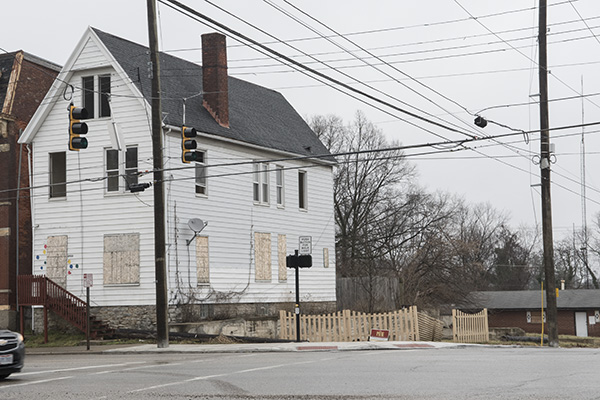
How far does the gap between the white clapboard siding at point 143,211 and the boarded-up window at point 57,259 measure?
0.23m

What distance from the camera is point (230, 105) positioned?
123 feet

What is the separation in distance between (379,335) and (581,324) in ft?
115

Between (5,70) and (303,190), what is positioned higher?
(5,70)

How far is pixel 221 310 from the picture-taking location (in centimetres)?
3306

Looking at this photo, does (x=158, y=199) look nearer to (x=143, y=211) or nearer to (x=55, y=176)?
(x=143, y=211)

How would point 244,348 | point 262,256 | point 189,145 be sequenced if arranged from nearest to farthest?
point 189,145 → point 244,348 → point 262,256

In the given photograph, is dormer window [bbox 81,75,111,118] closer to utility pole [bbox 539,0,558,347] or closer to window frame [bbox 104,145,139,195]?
window frame [bbox 104,145,139,195]

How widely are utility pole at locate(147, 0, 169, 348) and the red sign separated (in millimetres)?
7409

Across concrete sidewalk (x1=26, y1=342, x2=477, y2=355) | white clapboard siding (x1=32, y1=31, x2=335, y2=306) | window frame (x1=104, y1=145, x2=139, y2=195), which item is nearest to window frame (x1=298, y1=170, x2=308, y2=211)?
white clapboard siding (x1=32, y1=31, x2=335, y2=306)

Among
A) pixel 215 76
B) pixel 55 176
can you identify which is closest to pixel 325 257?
pixel 215 76

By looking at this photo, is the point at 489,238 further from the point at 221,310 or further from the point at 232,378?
the point at 232,378

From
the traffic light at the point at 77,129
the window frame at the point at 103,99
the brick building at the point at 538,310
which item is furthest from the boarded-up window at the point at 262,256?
the brick building at the point at 538,310

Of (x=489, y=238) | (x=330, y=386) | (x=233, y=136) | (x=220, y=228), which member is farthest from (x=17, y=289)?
(x=489, y=238)

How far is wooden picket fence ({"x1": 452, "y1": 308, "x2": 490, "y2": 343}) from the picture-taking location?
35.4m
